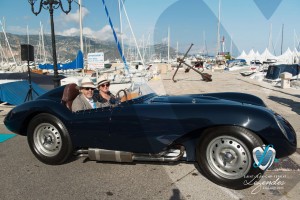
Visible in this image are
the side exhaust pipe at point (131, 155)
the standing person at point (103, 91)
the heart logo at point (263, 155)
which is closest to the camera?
the heart logo at point (263, 155)

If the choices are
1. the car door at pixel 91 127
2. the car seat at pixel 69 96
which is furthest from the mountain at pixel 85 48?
the car door at pixel 91 127

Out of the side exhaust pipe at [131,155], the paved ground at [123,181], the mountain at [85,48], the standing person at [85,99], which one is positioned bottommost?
the paved ground at [123,181]

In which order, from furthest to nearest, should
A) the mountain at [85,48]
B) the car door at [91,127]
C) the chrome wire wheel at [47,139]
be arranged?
the mountain at [85,48] < the chrome wire wheel at [47,139] < the car door at [91,127]

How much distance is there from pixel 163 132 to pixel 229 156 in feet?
2.76

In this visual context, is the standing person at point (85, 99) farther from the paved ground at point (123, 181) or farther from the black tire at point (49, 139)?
the paved ground at point (123, 181)

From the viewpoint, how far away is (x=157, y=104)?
3480mm

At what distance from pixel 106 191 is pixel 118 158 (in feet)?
1.65

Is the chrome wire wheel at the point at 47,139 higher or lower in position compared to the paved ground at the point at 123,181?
higher

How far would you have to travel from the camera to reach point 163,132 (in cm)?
329

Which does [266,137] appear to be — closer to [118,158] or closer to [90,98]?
[118,158]

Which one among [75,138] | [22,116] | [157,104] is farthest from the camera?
[22,116]

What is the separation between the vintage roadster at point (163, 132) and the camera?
3047 millimetres

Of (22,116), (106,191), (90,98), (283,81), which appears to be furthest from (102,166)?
(283,81)

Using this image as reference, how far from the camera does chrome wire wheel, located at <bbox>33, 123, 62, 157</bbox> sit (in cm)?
399
